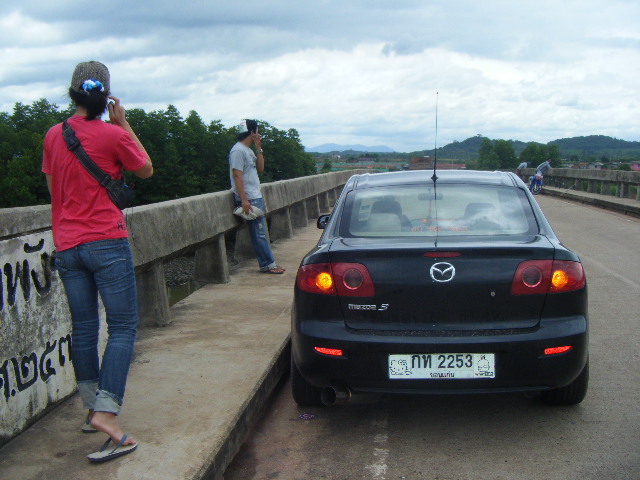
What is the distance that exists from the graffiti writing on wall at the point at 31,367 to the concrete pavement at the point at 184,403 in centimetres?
24

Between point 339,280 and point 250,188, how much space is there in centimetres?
525

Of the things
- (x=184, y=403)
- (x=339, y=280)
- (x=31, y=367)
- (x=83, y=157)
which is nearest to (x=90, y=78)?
(x=83, y=157)

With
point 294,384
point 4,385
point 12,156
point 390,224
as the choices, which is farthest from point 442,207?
point 12,156

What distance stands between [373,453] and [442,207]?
1.66m

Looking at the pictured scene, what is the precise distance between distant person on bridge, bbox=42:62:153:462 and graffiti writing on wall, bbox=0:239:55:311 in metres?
0.30

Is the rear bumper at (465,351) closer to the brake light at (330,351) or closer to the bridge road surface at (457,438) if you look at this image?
the brake light at (330,351)

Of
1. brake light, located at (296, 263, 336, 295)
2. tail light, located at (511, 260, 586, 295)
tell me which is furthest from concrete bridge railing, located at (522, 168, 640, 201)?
brake light, located at (296, 263, 336, 295)

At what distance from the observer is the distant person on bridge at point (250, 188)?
9.30 meters

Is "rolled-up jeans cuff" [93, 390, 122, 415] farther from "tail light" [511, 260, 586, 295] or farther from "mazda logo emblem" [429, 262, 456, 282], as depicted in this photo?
"tail light" [511, 260, 586, 295]

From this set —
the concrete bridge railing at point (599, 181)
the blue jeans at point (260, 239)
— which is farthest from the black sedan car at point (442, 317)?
the concrete bridge railing at point (599, 181)

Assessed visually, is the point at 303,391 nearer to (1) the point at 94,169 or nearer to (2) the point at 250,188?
(1) the point at 94,169

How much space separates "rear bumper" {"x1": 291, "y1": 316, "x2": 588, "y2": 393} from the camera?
424cm

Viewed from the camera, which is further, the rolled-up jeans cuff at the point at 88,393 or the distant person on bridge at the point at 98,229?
the rolled-up jeans cuff at the point at 88,393

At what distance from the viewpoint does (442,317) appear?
431 cm
